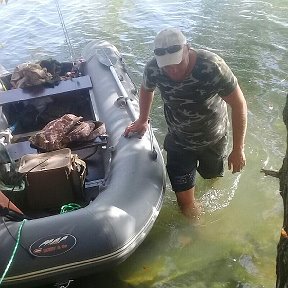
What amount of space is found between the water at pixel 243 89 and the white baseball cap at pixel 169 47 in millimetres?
1602

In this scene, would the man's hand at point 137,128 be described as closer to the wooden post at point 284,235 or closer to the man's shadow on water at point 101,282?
the man's shadow on water at point 101,282

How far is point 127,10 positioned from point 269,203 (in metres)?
7.43

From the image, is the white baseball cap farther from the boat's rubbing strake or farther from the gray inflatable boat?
the boat's rubbing strake

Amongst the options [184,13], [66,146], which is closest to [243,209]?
[66,146]

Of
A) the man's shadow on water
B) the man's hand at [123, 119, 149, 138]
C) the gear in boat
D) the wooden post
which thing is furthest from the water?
the wooden post

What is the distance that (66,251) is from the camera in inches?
108

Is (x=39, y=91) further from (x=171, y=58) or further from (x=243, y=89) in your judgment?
(x=243, y=89)

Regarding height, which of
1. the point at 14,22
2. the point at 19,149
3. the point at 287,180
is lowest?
the point at 14,22

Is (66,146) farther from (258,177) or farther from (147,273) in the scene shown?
(258,177)

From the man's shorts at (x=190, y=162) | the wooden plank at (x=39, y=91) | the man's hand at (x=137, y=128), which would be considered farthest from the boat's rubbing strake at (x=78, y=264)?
the wooden plank at (x=39, y=91)

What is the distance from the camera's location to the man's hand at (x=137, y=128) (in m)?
3.56

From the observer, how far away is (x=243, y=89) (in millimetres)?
5961

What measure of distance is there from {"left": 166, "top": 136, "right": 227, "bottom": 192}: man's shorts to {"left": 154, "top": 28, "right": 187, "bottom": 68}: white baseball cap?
0.83 m

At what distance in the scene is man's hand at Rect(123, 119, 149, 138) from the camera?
11.7ft
